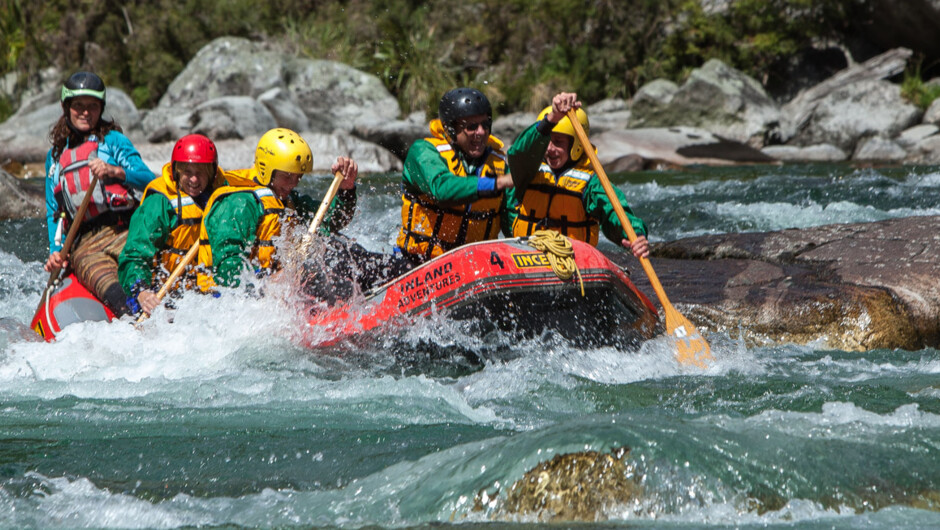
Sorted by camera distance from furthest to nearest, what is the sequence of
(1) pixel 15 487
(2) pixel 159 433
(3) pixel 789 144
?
(3) pixel 789 144
(2) pixel 159 433
(1) pixel 15 487

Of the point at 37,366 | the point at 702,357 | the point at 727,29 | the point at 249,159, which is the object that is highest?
the point at 727,29

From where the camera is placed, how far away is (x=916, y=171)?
14.1 meters

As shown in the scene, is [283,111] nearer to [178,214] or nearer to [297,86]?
[297,86]

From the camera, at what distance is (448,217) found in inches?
219

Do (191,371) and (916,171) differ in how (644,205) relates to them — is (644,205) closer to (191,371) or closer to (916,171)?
(916,171)

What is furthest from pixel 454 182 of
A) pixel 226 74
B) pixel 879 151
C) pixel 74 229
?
pixel 226 74

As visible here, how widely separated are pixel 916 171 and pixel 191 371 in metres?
12.0

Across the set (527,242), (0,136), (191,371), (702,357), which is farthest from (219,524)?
(0,136)

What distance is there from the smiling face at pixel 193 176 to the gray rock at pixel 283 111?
516 inches

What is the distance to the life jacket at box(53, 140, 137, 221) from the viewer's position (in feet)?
20.3

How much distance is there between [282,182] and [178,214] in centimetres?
60

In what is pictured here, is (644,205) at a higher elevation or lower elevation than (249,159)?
lower

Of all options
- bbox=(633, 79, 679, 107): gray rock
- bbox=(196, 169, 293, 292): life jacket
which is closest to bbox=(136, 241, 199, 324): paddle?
bbox=(196, 169, 293, 292): life jacket

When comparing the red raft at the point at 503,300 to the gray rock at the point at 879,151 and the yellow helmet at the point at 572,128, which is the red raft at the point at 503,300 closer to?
the yellow helmet at the point at 572,128
